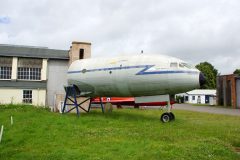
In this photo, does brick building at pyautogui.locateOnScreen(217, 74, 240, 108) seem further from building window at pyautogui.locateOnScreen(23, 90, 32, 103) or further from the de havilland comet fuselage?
the de havilland comet fuselage

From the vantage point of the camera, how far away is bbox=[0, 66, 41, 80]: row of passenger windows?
4278 centimetres

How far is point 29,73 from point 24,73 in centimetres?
65

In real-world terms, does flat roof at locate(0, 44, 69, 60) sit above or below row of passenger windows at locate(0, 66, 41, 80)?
above

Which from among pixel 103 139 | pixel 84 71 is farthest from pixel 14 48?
pixel 103 139

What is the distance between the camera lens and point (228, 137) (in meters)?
13.9

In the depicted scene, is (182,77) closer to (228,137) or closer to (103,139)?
(228,137)

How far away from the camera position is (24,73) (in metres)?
43.5

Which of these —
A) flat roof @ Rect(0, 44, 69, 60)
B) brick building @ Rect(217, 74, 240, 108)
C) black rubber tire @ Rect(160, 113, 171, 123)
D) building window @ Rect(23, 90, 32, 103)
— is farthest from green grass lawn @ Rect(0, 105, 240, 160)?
brick building @ Rect(217, 74, 240, 108)

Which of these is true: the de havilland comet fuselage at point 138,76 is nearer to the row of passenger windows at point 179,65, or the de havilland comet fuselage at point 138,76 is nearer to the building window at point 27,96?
the row of passenger windows at point 179,65

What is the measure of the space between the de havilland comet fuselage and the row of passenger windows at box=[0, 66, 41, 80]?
71.4 ft

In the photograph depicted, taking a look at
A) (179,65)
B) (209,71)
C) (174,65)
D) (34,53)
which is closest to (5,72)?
(34,53)

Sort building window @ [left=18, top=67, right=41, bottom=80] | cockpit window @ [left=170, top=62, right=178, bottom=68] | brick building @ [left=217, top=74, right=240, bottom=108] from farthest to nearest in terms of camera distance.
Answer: brick building @ [left=217, top=74, right=240, bottom=108] → building window @ [left=18, top=67, right=41, bottom=80] → cockpit window @ [left=170, top=62, right=178, bottom=68]

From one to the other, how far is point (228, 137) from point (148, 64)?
786cm

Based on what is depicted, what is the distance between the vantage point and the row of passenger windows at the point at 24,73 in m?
42.8
